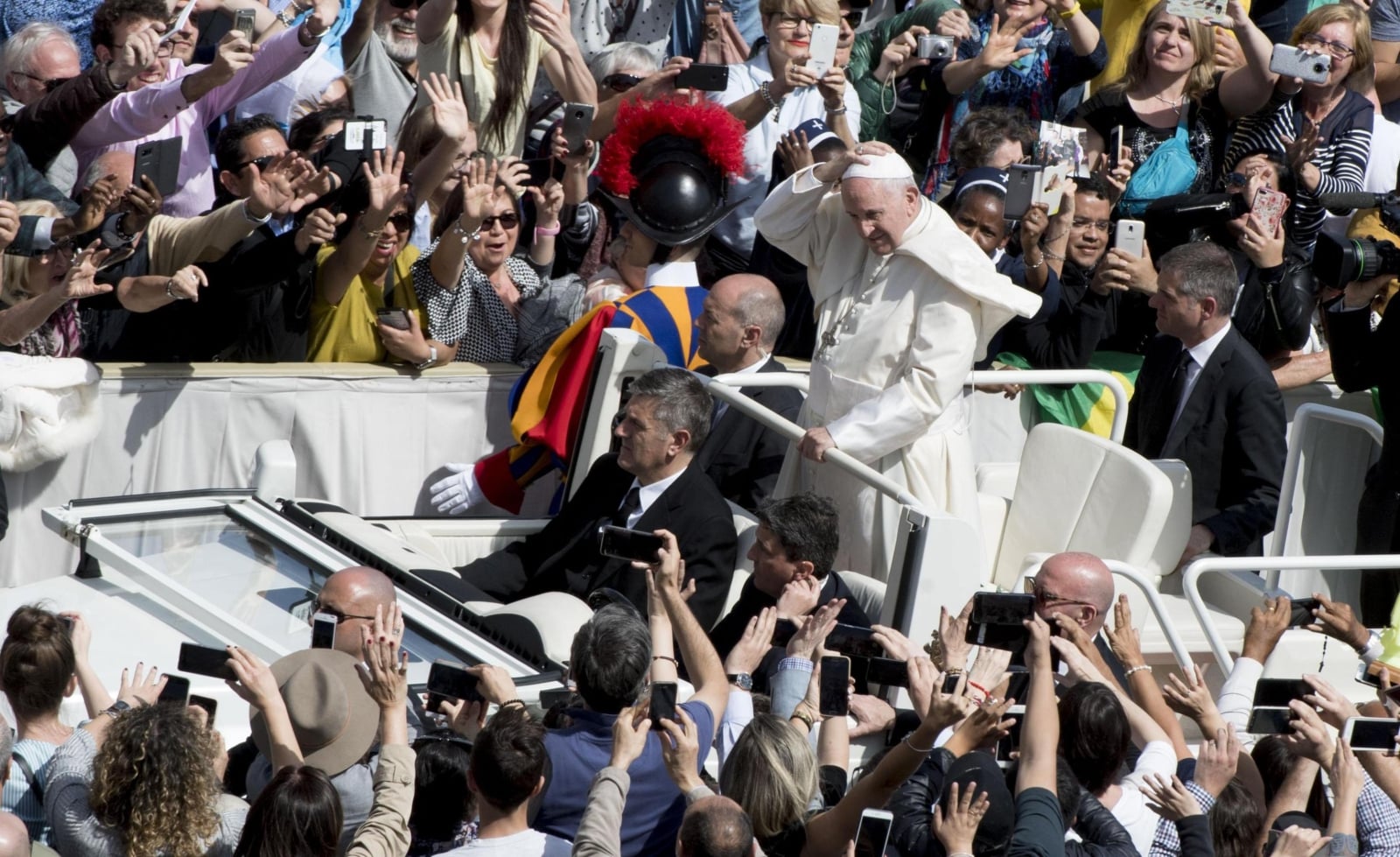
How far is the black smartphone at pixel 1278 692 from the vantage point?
175 inches

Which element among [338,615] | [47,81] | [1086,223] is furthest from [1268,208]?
[47,81]

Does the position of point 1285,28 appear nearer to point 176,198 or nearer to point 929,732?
point 176,198

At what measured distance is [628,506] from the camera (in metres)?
6.32

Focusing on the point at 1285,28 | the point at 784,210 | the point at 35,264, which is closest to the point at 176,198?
the point at 35,264

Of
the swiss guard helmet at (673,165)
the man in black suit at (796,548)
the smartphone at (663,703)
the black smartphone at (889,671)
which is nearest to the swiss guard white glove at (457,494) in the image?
the swiss guard helmet at (673,165)

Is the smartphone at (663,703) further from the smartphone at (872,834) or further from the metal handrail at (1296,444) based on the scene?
the metal handrail at (1296,444)

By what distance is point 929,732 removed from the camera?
4.12 metres

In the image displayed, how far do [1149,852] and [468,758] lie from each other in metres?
1.51

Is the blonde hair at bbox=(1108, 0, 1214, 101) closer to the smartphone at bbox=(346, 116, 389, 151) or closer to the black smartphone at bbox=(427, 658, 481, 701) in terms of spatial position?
the smartphone at bbox=(346, 116, 389, 151)

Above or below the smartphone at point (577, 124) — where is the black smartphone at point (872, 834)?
below

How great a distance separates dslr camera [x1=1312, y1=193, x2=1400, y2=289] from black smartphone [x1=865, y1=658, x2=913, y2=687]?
328 cm

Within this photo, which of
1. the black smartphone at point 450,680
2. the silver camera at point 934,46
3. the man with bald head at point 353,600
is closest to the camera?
the black smartphone at point 450,680

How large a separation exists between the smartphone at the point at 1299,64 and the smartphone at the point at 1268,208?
34.7 inches

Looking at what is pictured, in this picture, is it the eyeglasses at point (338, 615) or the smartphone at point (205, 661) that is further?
the eyeglasses at point (338, 615)
